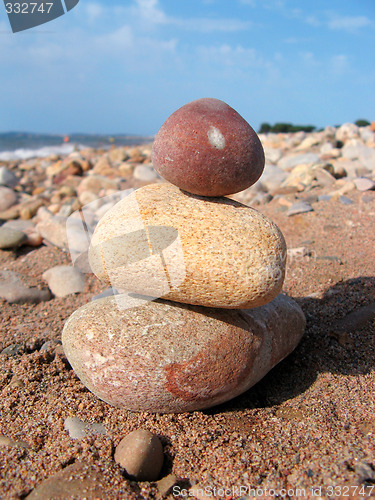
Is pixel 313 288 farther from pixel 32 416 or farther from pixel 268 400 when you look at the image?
pixel 32 416

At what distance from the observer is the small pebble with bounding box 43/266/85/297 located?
17.2 feet

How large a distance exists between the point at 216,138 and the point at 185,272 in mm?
946

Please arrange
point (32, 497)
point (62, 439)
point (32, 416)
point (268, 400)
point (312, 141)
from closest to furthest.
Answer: point (32, 497) < point (62, 439) < point (32, 416) < point (268, 400) < point (312, 141)

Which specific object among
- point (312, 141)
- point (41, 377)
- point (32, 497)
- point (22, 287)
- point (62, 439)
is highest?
point (32, 497)

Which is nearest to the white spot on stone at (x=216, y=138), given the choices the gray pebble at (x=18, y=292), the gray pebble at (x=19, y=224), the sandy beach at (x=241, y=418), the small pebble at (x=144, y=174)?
the sandy beach at (x=241, y=418)

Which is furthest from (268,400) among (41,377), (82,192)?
(82,192)

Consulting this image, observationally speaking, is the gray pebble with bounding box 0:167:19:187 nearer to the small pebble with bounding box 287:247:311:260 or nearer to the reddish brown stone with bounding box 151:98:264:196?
the small pebble with bounding box 287:247:311:260

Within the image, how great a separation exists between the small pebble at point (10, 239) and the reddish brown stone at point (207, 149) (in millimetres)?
4268

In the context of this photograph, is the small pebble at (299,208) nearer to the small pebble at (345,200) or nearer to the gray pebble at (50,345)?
the small pebble at (345,200)

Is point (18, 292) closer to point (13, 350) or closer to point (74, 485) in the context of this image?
point (13, 350)

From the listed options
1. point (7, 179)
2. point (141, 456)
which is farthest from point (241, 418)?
point (7, 179)

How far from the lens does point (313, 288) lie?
483 cm

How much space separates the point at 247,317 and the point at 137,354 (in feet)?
3.21

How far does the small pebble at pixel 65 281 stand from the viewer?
17.2 feet
